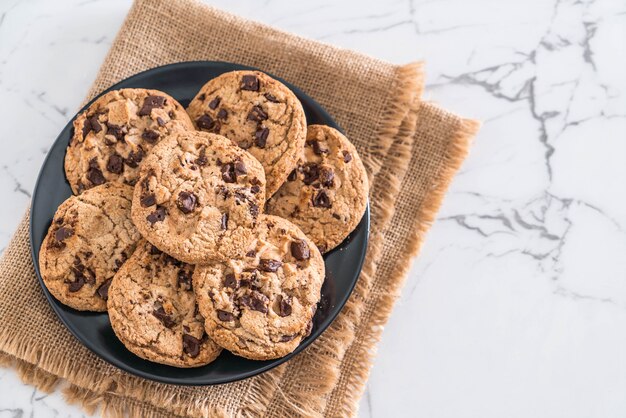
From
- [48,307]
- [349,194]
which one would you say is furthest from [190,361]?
[349,194]

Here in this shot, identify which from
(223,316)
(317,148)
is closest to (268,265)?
(223,316)

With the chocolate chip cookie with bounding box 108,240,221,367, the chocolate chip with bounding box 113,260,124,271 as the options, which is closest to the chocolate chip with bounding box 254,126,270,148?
the chocolate chip cookie with bounding box 108,240,221,367

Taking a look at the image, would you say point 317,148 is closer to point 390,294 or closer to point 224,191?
point 224,191

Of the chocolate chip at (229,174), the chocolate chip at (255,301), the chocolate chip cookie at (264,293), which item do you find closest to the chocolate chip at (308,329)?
the chocolate chip cookie at (264,293)

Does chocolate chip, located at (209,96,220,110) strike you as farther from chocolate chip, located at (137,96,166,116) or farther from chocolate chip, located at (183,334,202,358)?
chocolate chip, located at (183,334,202,358)

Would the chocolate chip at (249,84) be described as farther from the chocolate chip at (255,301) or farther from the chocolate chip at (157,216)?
the chocolate chip at (255,301)

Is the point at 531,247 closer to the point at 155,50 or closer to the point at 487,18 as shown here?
the point at 487,18
